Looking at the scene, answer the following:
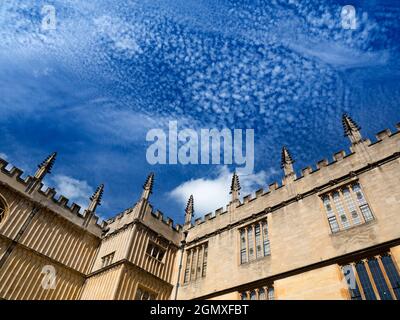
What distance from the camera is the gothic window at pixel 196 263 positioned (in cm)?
1775

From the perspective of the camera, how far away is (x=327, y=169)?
15320 millimetres

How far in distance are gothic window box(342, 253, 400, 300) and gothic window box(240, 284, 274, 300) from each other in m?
3.54

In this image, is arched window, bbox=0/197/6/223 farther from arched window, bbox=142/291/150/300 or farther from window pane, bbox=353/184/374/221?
window pane, bbox=353/184/374/221

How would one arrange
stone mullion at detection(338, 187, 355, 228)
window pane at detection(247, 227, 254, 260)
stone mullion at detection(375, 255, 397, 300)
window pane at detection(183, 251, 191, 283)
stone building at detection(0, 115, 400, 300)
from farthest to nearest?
window pane at detection(183, 251, 191, 283) → window pane at detection(247, 227, 254, 260) → stone mullion at detection(338, 187, 355, 228) → stone building at detection(0, 115, 400, 300) → stone mullion at detection(375, 255, 397, 300)

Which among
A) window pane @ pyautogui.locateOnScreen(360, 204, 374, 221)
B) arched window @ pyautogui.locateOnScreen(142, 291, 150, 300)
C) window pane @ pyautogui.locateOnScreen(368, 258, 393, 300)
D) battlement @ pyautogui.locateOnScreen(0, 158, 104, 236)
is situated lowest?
window pane @ pyautogui.locateOnScreen(368, 258, 393, 300)

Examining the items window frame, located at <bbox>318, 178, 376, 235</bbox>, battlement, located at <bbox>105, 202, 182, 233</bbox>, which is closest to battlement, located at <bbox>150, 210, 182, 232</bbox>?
battlement, located at <bbox>105, 202, 182, 233</bbox>

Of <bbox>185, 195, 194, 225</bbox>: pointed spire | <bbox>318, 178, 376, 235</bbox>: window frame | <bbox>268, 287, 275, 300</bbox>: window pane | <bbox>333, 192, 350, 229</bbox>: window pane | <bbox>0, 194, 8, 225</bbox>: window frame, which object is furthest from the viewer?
<bbox>185, 195, 194, 225</bbox>: pointed spire

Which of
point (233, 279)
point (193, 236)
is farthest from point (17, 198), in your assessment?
point (233, 279)

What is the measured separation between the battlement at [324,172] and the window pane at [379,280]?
4.25 metres

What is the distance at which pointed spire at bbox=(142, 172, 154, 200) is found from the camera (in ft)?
64.8

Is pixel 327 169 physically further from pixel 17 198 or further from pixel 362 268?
pixel 17 198

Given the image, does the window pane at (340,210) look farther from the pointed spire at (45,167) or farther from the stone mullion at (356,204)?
the pointed spire at (45,167)

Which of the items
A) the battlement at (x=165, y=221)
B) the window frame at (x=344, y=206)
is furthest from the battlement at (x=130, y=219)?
the window frame at (x=344, y=206)
